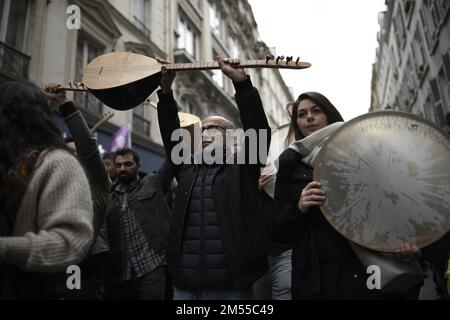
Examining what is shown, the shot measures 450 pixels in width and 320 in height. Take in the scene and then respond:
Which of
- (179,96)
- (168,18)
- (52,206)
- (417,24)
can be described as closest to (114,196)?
(52,206)

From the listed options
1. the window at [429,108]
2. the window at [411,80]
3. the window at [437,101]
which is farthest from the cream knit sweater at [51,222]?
the window at [411,80]

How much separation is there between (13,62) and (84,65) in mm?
2294

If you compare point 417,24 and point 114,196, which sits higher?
point 417,24

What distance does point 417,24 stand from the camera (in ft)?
Result: 50.5

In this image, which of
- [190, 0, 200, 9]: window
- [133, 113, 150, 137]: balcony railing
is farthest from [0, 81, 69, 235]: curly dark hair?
[190, 0, 200, 9]: window

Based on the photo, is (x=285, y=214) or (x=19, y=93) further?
(x=285, y=214)

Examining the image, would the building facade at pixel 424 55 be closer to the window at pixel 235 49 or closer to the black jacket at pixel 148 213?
the window at pixel 235 49

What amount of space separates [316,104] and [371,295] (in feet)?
3.74

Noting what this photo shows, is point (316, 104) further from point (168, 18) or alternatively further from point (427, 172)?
point (168, 18)

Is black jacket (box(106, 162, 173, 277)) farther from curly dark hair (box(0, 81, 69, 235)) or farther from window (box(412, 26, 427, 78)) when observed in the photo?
window (box(412, 26, 427, 78))

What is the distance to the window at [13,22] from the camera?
6902mm

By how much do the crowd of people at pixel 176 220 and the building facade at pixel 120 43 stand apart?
117 cm
